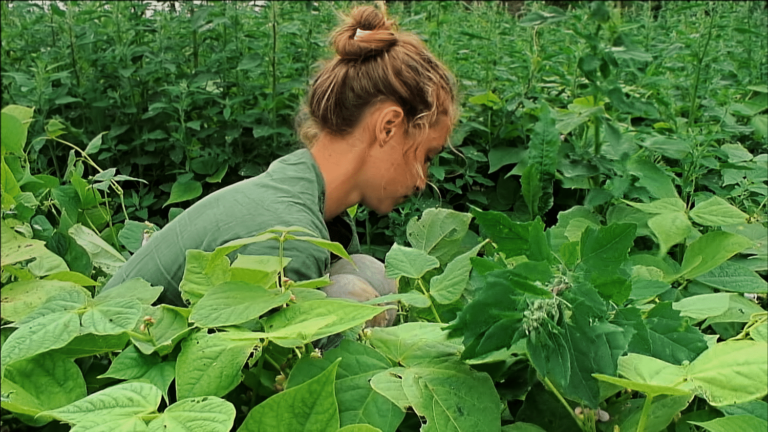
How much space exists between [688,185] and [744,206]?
18 cm

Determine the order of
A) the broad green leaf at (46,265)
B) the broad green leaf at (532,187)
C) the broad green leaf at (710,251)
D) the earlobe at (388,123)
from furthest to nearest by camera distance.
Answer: the earlobe at (388,123), the broad green leaf at (532,187), the broad green leaf at (710,251), the broad green leaf at (46,265)

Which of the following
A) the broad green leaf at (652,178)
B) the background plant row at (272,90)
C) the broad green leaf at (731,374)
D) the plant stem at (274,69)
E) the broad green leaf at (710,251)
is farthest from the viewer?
the plant stem at (274,69)

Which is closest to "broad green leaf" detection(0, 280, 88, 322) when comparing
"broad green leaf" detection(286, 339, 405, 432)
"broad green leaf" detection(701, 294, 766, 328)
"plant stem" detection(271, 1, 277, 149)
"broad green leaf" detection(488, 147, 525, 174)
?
"broad green leaf" detection(286, 339, 405, 432)

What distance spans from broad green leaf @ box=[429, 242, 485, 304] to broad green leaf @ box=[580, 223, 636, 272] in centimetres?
21

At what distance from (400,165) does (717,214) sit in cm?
100

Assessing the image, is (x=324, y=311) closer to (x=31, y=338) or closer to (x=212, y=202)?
(x=31, y=338)

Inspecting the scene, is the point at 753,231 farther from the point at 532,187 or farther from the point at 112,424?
the point at 112,424

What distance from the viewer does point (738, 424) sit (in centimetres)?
75

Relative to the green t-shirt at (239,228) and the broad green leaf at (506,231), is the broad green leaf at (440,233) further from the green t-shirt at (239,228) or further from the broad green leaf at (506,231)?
the broad green leaf at (506,231)

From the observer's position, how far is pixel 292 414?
71 cm

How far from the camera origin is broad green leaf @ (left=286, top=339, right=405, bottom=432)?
0.78 m

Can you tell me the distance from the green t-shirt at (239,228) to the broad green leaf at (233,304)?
0.64 meters

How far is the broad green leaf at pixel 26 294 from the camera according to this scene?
913mm

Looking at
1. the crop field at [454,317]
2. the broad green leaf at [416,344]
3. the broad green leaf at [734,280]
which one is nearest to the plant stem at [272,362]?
the crop field at [454,317]
